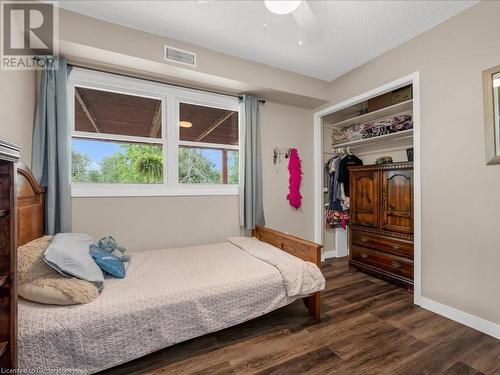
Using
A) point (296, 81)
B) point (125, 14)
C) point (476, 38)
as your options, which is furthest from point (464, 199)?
point (125, 14)

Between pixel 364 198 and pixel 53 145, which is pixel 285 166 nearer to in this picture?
pixel 364 198

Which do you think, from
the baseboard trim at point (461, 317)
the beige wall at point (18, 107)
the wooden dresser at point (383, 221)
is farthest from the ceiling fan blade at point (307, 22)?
the baseboard trim at point (461, 317)

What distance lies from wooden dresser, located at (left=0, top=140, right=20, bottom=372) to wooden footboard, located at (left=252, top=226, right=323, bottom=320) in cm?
190

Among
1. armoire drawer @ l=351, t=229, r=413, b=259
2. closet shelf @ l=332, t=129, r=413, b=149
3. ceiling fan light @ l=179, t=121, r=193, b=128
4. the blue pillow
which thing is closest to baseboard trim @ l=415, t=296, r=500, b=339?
armoire drawer @ l=351, t=229, r=413, b=259

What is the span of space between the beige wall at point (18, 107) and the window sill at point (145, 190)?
1.56 ft

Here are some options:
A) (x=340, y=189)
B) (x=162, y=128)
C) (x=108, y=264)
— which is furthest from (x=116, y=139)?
(x=340, y=189)

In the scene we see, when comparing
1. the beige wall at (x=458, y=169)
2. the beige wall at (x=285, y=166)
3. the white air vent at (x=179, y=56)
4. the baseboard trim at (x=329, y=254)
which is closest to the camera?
the beige wall at (x=458, y=169)

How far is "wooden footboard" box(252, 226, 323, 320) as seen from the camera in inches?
78.8

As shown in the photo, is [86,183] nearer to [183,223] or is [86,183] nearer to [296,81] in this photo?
[183,223]

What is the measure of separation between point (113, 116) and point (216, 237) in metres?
1.80

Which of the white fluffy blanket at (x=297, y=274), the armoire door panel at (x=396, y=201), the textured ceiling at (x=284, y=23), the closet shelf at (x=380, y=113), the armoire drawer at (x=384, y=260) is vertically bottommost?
the armoire drawer at (x=384, y=260)

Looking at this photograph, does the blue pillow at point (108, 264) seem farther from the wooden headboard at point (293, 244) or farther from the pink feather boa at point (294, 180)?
the pink feather boa at point (294, 180)

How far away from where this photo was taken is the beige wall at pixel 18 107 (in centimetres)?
161

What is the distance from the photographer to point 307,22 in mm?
2031
